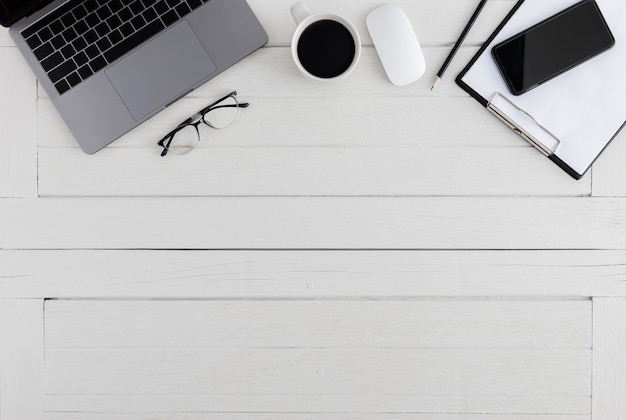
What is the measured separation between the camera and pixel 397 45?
2.42 feet

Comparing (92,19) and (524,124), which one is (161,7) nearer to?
(92,19)

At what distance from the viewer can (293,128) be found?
0.76 metres

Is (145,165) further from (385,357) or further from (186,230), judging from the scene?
(385,357)

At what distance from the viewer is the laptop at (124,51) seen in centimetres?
72

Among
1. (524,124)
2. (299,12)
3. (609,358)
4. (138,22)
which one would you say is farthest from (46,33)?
(609,358)

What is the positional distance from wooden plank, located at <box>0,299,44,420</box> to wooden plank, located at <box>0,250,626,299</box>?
0.03m

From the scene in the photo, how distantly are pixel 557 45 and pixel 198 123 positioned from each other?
20.0 inches

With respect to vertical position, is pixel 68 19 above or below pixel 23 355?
above

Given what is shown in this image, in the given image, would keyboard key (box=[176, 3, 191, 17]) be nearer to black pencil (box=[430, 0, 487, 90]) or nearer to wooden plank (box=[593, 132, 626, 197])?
black pencil (box=[430, 0, 487, 90])

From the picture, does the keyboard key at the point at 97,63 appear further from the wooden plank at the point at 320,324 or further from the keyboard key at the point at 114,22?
the wooden plank at the point at 320,324

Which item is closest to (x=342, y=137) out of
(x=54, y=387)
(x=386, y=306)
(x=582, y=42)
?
(x=386, y=306)

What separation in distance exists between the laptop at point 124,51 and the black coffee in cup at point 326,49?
0.07m

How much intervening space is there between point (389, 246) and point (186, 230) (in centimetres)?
29

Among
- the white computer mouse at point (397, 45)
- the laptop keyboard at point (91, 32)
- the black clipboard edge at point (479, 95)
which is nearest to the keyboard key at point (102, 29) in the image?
the laptop keyboard at point (91, 32)
